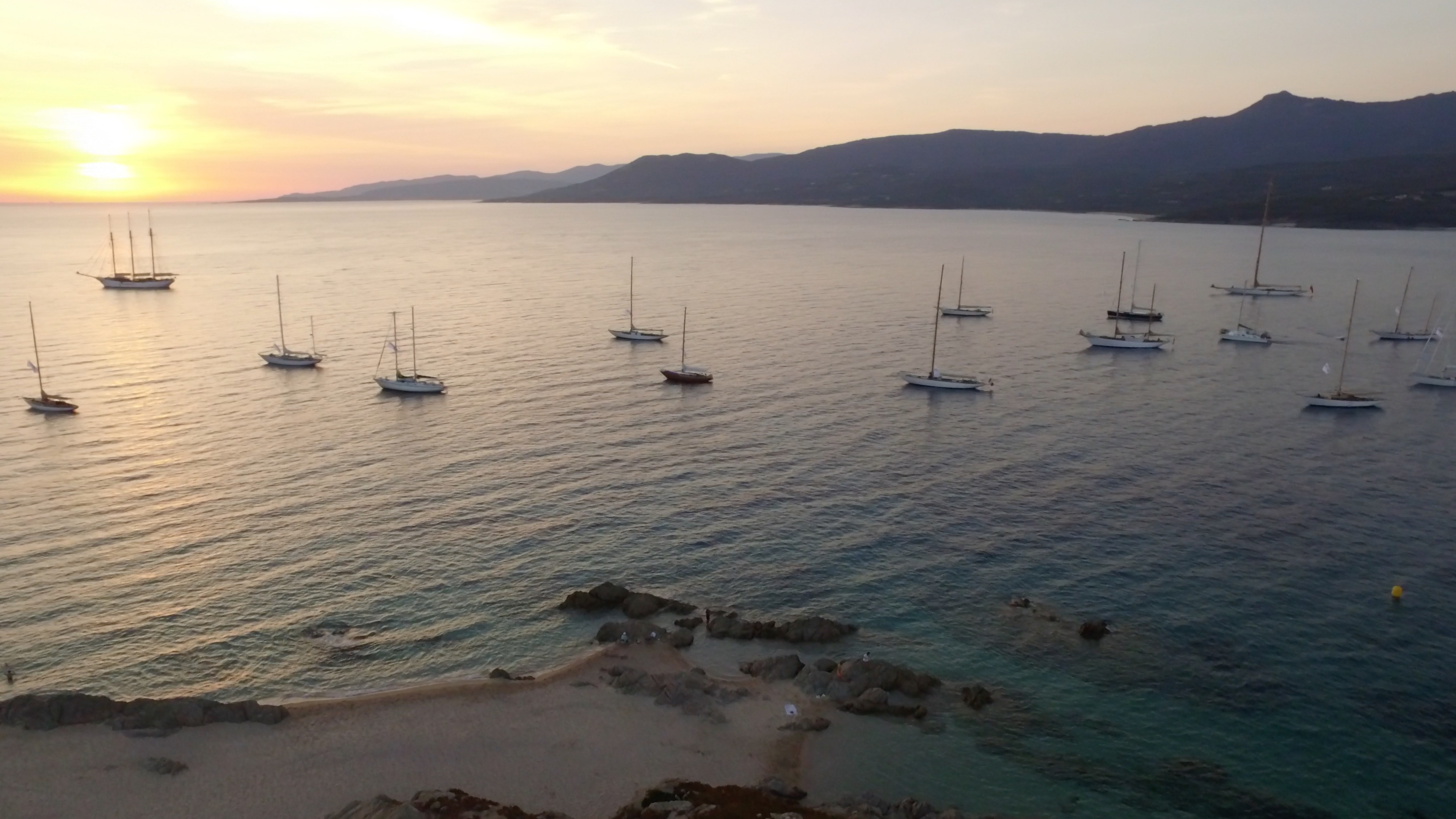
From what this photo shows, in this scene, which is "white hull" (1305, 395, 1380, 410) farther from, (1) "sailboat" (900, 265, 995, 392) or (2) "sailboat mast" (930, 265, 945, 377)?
(2) "sailboat mast" (930, 265, 945, 377)

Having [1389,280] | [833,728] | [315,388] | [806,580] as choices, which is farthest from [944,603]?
[1389,280]

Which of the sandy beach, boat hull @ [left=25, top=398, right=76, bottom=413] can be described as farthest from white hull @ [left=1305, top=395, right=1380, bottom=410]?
boat hull @ [left=25, top=398, right=76, bottom=413]

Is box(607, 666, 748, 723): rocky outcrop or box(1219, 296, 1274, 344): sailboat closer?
box(607, 666, 748, 723): rocky outcrop

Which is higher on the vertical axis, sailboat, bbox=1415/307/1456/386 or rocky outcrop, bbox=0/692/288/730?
sailboat, bbox=1415/307/1456/386

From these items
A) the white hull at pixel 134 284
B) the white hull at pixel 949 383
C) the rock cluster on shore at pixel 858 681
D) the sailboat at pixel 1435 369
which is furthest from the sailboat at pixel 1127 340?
the white hull at pixel 134 284

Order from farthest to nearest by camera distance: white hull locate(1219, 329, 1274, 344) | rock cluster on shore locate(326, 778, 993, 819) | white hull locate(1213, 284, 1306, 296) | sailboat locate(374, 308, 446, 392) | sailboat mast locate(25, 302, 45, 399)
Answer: white hull locate(1213, 284, 1306, 296) < white hull locate(1219, 329, 1274, 344) < sailboat locate(374, 308, 446, 392) < sailboat mast locate(25, 302, 45, 399) < rock cluster on shore locate(326, 778, 993, 819)

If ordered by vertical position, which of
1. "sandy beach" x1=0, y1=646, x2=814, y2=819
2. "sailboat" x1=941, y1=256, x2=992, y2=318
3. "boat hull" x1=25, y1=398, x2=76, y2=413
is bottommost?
"sandy beach" x1=0, y1=646, x2=814, y2=819

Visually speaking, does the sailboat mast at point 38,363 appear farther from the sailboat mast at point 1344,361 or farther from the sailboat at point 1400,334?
the sailboat at point 1400,334
